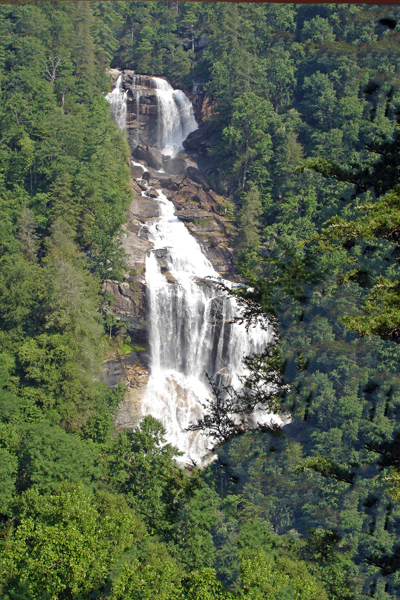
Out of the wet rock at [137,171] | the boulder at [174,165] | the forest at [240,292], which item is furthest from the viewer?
the boulder at [174,165]

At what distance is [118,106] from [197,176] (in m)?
7.67

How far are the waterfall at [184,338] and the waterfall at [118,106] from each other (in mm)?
13179

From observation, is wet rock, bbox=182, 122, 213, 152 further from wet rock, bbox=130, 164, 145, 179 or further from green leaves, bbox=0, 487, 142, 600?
green leaves, bbox=0, 487, 142, 600

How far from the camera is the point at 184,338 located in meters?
26.1

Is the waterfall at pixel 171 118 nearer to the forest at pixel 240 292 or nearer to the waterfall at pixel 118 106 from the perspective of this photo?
the forest at pixel 240 292

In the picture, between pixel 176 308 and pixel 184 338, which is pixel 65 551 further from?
pixel 176 308

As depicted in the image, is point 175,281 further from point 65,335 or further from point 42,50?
point 42,50

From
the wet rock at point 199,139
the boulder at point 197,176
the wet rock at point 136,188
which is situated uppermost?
the wet rock at point 199,139

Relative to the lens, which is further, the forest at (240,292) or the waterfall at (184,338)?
the waterfall at (184,338)

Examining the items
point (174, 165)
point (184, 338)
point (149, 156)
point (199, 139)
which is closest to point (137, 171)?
point (149, 156)

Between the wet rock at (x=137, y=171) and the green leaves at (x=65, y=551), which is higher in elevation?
the wet rock at (x=137, y=171)

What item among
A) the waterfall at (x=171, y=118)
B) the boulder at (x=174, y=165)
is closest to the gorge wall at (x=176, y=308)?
the boulder at (x=174, y=165)

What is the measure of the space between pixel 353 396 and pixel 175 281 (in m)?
10.8

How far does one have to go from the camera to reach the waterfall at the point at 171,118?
38.3m
